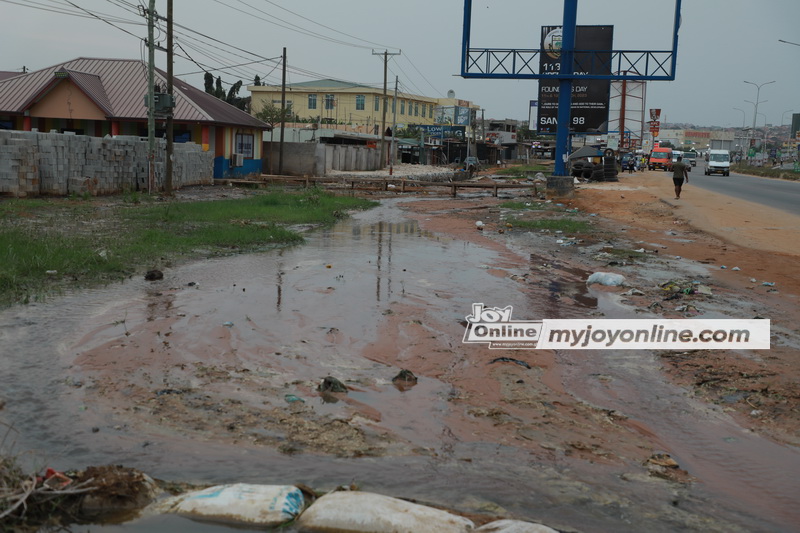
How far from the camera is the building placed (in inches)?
1312

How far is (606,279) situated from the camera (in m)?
11.5

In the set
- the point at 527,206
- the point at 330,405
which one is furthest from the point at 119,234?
the point at 527,206

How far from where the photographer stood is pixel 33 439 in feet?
16.1

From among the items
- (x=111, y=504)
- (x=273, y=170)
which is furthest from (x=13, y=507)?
(x=273, y=170)

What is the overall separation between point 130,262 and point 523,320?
6.11 m

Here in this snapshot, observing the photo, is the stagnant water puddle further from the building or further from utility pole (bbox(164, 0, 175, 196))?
the building

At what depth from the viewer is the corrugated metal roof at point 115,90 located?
33188 millimetres

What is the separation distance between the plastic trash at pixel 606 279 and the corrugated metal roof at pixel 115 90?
25.6 m

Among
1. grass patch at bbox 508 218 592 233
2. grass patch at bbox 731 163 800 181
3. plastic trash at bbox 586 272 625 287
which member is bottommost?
plastic trash at bbox 586 272 625 287

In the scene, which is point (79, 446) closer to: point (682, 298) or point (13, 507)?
point (13, 507)

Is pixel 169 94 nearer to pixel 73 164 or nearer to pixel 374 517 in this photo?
pixel 73 164
